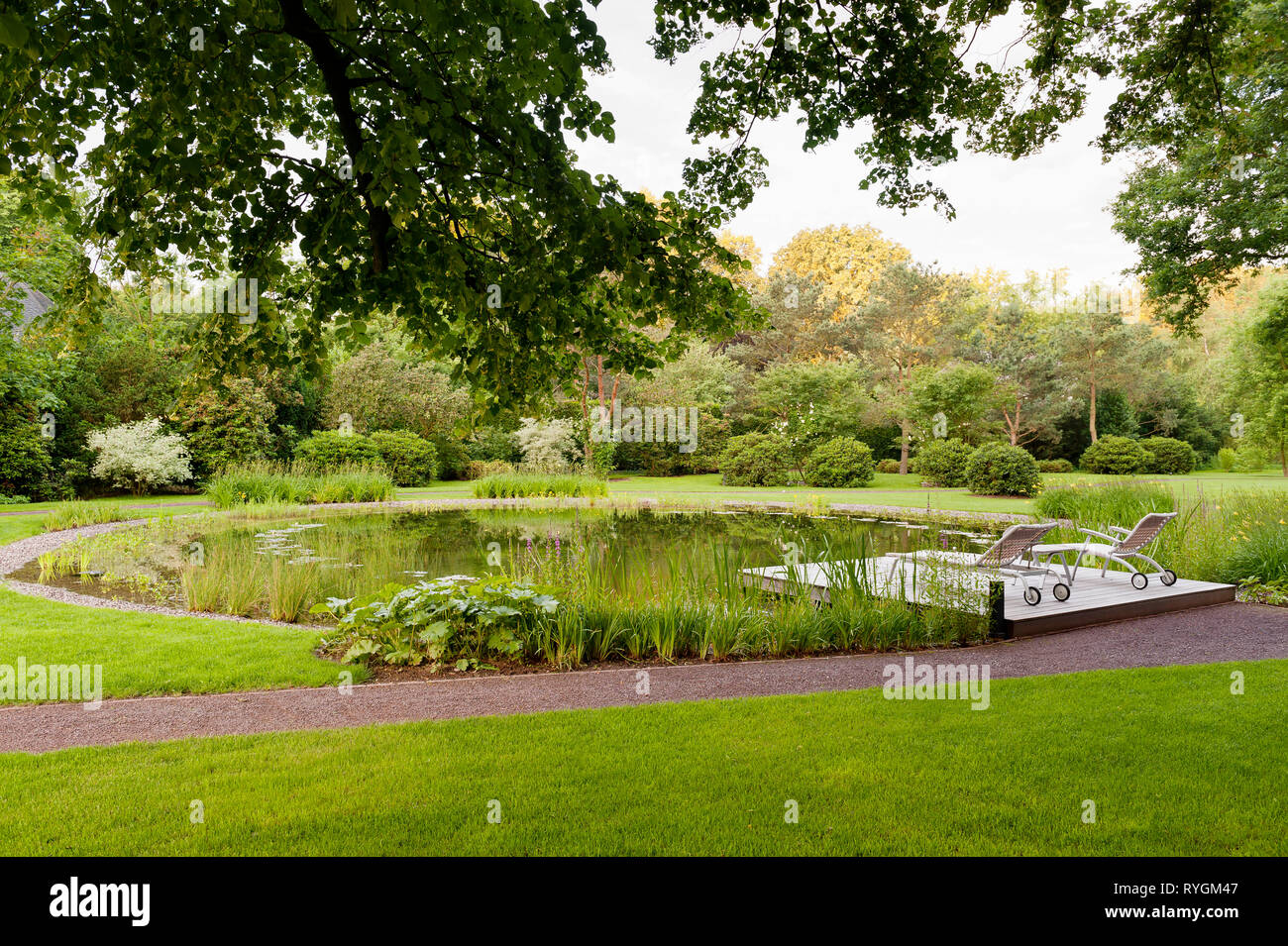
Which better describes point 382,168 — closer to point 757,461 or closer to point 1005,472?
point 1005,472

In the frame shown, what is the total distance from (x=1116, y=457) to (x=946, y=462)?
905cm

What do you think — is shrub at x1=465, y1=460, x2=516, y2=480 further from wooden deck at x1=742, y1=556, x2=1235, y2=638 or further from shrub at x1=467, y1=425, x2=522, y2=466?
wooden deck at x1=742, y1=556, x2=1235, y2=638

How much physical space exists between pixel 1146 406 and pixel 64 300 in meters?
43.6

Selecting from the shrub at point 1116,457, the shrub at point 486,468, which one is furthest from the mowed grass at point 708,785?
the shrub at point 1116,457

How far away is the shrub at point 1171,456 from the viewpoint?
1201 inches

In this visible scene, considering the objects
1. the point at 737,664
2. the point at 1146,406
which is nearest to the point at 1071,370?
the point at 1146,406

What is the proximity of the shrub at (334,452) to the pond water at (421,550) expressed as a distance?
670 centimetres

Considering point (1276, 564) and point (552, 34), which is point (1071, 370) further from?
point (552, 34)

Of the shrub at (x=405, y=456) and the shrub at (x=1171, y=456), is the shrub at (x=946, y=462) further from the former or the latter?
the shrub at (x=405, y=456)

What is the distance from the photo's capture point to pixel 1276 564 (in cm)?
902

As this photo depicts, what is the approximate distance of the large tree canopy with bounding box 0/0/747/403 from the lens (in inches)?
129

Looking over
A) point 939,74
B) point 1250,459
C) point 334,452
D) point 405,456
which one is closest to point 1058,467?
point 1250,459

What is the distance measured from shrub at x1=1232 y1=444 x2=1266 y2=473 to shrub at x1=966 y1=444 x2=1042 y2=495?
40.2 feet

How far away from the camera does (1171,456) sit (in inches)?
1205
